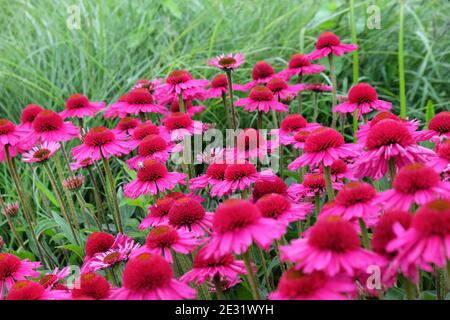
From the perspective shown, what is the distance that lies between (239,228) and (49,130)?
4.42 feet

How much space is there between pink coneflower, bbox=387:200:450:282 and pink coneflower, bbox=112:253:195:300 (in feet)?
1.37

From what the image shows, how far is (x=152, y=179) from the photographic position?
1.90 metres

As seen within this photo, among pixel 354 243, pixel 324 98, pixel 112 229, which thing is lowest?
pixel 112 229

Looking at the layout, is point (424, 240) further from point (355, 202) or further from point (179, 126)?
point (179, 126)

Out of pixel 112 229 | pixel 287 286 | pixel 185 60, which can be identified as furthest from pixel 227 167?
pixel 185 60

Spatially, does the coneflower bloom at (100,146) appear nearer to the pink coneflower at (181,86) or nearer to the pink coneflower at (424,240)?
the pink coneflower at (181,86)

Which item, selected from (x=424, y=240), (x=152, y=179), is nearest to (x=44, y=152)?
(x=152, y=179)

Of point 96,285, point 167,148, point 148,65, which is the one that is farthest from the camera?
point 148,65

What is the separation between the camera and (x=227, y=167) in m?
1.77

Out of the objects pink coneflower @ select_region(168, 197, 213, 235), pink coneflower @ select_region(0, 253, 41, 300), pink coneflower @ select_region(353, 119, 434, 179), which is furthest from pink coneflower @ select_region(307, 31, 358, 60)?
pink coneflower @ select_region(0, 253, 41, 300)

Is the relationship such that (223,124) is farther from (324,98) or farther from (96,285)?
(96,285)

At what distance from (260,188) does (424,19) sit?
3219mm

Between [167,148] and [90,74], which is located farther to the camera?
[90,74]

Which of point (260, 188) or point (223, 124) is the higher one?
point (260, 188)
